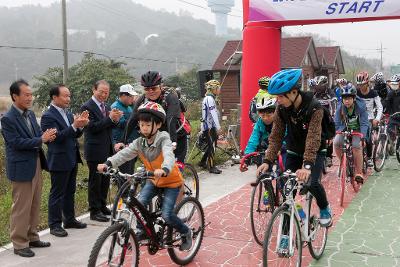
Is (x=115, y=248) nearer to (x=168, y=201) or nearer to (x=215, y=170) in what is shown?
(x=168, y=201)

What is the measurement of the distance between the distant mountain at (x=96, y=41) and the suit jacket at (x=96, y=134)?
4775 centimetres

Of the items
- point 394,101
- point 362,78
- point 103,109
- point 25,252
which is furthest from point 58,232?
point 394,101

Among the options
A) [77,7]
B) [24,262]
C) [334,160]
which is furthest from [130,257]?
[77,7]

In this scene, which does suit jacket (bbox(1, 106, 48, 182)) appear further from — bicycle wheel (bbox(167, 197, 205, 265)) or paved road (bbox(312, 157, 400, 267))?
paved road (bbox(312, 157, 400, 267))

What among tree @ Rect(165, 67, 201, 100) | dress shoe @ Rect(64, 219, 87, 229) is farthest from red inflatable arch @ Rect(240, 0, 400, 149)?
tree @ Rect(165, 67, 201, 100)

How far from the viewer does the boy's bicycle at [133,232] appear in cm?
362

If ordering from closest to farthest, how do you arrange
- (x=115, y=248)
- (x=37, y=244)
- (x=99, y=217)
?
(x=115, y=248), (x=37, y=244), (x=99, y=217)

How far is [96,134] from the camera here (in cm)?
619

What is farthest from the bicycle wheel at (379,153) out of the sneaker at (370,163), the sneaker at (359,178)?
the sneaker at (359,178)

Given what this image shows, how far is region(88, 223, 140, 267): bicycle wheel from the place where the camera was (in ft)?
11.5

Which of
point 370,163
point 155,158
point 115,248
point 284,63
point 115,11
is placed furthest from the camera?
point 115,11

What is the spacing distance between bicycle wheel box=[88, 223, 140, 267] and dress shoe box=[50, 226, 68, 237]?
1.96m

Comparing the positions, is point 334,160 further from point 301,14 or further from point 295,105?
point 295,105

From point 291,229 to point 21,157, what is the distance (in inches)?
119
